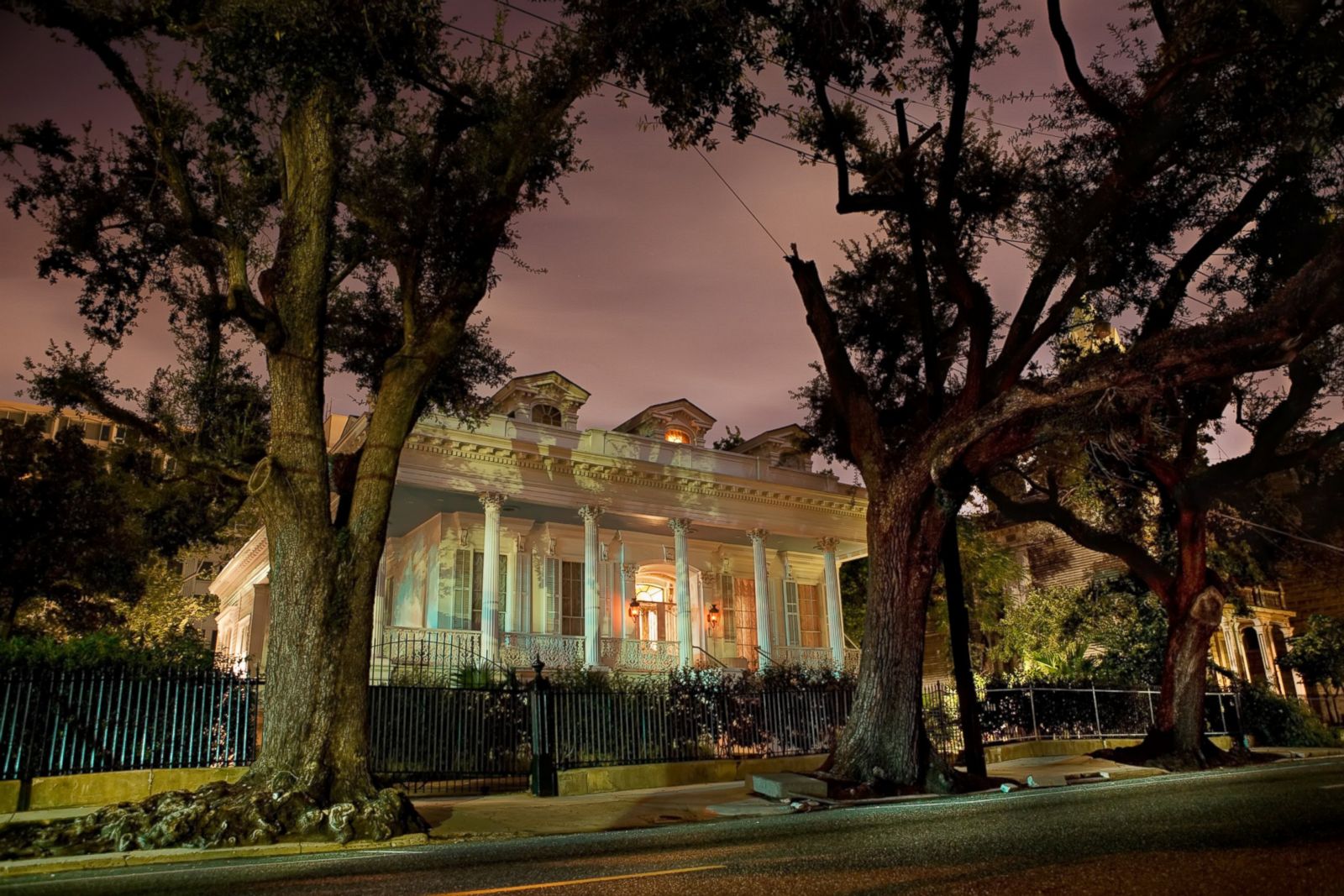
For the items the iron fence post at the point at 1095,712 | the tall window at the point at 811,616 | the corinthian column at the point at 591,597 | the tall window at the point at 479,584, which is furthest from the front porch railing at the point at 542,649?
the iron fence post at the point at 1095,712

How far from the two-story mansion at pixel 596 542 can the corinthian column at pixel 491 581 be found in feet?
0.11

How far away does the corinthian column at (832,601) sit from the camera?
25.0m

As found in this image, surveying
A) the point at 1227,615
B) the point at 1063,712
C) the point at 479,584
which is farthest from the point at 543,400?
the point at 1227,615

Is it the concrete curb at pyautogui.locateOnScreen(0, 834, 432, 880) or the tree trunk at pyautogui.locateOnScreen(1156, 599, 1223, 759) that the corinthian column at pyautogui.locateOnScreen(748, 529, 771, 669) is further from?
the concrete curb at pyautogui.locateOnScreen(0, 834, 432, 880)

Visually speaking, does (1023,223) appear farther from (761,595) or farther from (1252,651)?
(1252,651)

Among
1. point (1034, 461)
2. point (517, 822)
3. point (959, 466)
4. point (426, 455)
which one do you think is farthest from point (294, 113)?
point (1034, 461)

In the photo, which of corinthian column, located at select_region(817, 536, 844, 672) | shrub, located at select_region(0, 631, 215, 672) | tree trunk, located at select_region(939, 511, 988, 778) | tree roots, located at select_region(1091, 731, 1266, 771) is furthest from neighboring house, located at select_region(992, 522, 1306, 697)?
shrub, located at select_region(0, 631, 215, 672)

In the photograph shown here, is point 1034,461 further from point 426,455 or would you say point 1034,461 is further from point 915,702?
point 426,455

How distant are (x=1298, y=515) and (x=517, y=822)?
65.9 ft

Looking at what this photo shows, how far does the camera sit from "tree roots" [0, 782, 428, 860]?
7328 millimetres

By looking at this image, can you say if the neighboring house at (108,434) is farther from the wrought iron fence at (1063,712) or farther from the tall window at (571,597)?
the wrought iron fence at (1063,712)

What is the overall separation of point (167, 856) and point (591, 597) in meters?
13.5

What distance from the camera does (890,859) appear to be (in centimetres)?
518

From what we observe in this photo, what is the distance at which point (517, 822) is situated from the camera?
30.4ft
